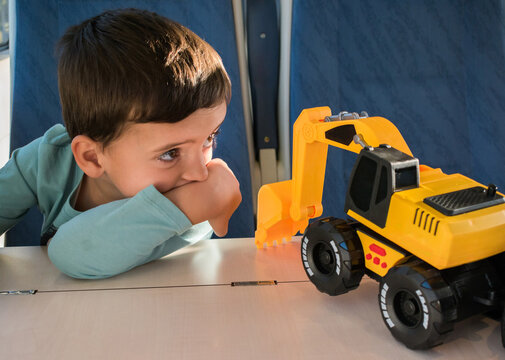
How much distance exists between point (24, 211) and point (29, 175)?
73mm

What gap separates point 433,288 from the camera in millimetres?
528

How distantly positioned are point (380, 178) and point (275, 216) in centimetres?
26

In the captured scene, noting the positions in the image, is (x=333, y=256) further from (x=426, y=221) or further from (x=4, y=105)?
(x=4, y=105)

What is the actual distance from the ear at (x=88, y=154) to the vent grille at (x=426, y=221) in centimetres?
52

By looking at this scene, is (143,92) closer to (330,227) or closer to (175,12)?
(330,227)

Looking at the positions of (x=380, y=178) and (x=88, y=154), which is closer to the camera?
(x=380, y=178)

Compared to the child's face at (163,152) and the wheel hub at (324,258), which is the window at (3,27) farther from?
the wheel hub at (324,258)

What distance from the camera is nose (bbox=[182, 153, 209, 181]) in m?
0.82

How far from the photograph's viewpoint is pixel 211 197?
0.82m

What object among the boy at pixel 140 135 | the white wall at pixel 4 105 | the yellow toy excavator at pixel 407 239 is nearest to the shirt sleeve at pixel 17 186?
the boy at pixel 140 135

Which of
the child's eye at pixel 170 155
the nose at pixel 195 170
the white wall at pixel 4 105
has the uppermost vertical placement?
the child's eye at pixel 170 155

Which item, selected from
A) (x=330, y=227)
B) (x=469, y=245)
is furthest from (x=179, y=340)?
(x=469, y=245)

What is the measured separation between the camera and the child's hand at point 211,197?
0.79 meters

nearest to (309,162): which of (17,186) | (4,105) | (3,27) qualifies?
(17,186)
